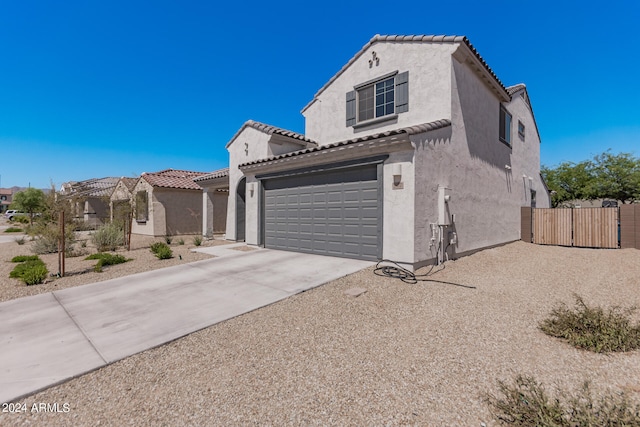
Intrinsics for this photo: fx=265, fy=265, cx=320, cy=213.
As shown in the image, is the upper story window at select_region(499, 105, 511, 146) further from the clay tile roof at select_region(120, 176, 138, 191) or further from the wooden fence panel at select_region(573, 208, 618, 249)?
the clay tile roof at select_region(120, 176, 138, 191)

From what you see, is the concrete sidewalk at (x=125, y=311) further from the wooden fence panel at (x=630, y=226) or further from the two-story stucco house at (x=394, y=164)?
the wooden fence panel at (x=630, y=226)

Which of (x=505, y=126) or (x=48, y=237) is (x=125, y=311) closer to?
(x=48, y=237)

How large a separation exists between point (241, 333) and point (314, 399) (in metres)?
1.72

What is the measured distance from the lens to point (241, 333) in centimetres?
389

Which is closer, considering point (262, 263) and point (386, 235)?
point (386, 235)

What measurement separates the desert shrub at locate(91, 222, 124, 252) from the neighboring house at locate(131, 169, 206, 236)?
4268 millimetres

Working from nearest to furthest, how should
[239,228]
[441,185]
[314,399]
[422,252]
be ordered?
[314,399] → [422,252] → [441,185] → [239,228]

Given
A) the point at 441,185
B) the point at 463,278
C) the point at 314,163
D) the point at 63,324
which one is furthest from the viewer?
the point at 314,163

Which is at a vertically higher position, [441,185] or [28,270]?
[441,185]

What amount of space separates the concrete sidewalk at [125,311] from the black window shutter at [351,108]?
634 cm

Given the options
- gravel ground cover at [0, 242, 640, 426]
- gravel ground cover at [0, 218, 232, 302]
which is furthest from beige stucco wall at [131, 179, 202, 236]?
gravel ground cover at [0, 242, 640, 426]

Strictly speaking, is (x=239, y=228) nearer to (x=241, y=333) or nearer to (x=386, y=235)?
(x=386, y=235)

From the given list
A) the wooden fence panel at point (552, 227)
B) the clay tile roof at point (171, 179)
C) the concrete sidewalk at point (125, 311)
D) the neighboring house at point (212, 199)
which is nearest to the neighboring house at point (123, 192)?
the clay tile roof at point (171, 179)

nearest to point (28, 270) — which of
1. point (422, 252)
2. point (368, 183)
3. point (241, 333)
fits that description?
point (241, 333)
